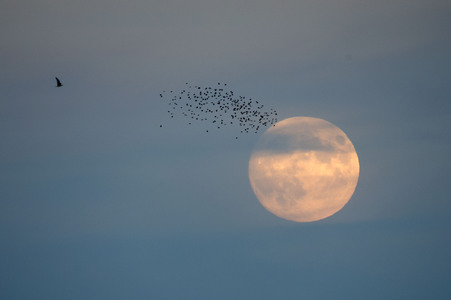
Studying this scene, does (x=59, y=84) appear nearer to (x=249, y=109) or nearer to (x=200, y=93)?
(x=200, y=93)

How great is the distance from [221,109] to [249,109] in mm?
8535

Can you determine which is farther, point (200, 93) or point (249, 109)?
point (249, 109)

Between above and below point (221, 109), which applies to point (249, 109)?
above

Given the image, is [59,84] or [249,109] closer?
[249,109]

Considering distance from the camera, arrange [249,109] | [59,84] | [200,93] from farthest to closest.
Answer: [59,84], [249,109], [200,93]

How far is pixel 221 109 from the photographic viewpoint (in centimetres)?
4578

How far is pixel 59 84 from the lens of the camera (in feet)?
188

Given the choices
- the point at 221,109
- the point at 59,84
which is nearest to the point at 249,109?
the point at 221,109

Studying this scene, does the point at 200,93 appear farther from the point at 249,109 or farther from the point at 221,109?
the point at 249,109

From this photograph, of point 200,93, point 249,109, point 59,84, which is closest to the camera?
point 200,93

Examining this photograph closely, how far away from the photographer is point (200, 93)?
45.1m

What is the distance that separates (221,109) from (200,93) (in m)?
3.18

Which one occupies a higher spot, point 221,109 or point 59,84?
point 59,84

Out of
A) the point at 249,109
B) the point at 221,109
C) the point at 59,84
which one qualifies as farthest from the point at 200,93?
the point at 59,84
